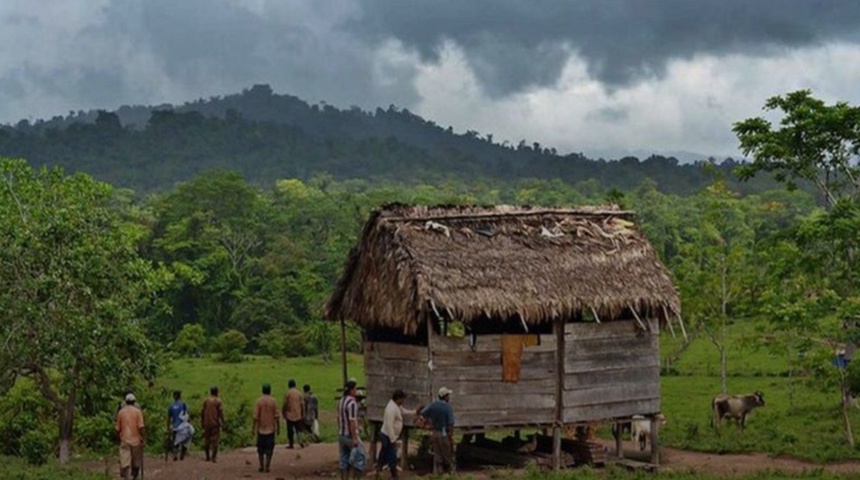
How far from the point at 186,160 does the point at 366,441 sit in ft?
483

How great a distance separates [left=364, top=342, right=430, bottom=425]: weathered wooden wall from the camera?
19641 millimetres

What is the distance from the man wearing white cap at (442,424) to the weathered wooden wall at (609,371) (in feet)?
8.30

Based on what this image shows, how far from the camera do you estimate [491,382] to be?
65.2ft

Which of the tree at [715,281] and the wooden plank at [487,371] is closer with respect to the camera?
the wooden plank at [487,371]

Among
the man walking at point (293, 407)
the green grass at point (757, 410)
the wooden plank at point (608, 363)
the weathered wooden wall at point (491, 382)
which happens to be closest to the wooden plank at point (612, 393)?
the wooden plank at point (608, 363)

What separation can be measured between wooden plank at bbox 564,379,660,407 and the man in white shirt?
367 centimetres

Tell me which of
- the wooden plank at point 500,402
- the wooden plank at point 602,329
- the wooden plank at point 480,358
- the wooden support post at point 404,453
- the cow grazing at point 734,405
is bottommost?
the wooden support post at point 404,453

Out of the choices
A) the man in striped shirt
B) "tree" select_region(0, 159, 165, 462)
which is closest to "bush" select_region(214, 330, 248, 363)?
"tree" select_region(0, 159, 165, 462)

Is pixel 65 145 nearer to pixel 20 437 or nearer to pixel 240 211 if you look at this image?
pixel 240 211

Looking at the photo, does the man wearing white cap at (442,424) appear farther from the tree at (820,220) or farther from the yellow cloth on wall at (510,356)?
the tree at (820,220)

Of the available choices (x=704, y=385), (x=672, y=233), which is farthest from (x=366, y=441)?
(x=672, y=233)

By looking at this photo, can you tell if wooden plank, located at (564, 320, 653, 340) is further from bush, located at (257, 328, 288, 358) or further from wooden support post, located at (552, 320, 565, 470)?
bush, located at (257, 328, 288, 358)

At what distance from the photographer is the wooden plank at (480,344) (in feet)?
64.1

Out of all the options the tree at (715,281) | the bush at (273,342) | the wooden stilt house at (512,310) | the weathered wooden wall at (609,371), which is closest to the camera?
the wooden stilt house at (512,310)
